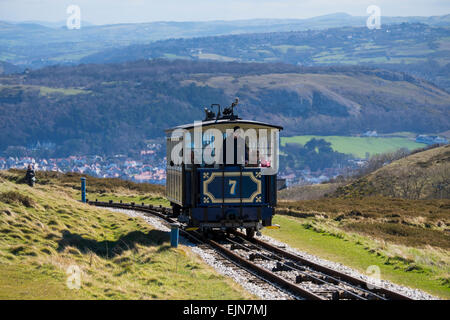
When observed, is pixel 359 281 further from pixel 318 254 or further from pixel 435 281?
pixel 318 254

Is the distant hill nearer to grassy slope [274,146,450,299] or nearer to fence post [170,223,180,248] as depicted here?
grassy slope [274,146,450,299]

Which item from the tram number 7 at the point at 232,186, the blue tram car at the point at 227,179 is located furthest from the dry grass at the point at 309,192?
the tram number 7 at the point at 232,186

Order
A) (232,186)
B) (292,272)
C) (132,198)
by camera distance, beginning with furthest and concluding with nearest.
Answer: (132,198)
(232,186)
(292,272)

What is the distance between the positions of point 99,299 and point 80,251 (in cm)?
678

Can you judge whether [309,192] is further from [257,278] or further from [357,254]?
[257,278]

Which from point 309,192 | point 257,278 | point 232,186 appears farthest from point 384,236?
point 309,192

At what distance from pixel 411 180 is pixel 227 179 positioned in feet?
143

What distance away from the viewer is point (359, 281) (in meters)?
16.5

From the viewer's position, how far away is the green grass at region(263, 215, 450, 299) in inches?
706

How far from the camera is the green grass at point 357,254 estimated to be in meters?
17.9

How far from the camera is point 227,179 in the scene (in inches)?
915

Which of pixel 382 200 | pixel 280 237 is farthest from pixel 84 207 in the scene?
pixel 382 200

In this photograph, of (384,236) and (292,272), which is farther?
(384,236)

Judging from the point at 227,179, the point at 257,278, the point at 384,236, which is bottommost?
the point at 384,236
